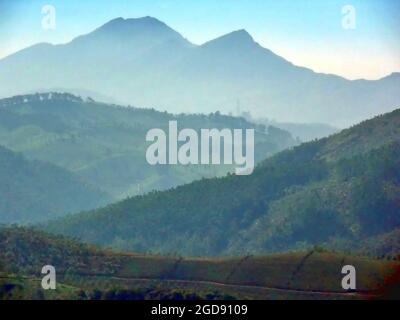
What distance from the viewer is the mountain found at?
450ft

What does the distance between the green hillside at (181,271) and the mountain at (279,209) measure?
44.3 metres

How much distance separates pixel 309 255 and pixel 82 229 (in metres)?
76.3

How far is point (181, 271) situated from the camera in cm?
8381

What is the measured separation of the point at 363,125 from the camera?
16338 cm

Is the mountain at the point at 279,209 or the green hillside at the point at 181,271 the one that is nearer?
Answer: the green hillside at the point at 181,271

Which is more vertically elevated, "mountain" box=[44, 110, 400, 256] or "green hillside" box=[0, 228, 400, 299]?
"mountain" box=[44, 110, 400, 256]

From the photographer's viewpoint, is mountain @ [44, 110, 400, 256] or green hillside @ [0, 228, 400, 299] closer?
green hillside @ [0, 228, 400, 299]

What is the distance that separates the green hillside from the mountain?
145 feet

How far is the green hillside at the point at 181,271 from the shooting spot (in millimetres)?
71375

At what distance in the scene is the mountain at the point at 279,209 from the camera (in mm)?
137250

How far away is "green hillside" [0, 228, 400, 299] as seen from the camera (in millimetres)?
71375

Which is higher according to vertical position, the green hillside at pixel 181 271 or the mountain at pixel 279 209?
the mountain at pixel 279 209
